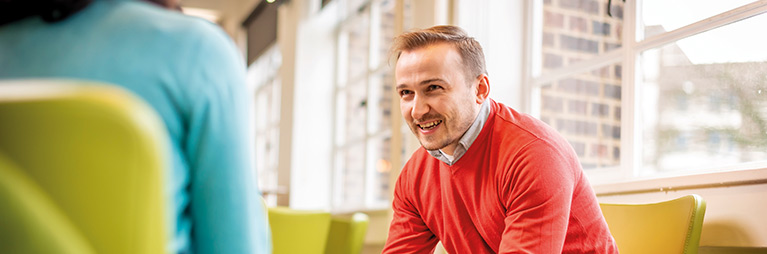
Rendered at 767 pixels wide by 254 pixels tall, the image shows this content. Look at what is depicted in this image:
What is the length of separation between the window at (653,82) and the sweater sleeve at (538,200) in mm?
752

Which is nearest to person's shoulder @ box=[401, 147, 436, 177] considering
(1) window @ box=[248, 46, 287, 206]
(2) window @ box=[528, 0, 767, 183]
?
(2) window @ box=[528, 0, 767, 183]

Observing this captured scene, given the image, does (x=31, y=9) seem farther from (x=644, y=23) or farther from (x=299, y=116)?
(x=299, y=116)

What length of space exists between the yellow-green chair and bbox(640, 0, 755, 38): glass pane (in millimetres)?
704

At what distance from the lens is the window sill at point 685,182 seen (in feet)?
5.85

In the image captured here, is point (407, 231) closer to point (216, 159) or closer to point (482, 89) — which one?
point (482, 89)

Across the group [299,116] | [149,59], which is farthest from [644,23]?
[299,116]

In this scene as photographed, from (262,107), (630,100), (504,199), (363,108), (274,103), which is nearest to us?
(504,199)

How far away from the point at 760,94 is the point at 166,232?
6.39ft

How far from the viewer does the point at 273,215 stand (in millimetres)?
3316

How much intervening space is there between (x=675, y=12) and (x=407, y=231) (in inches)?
48.5

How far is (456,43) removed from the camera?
192 cm

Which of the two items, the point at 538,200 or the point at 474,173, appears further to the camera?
the point at 474,173

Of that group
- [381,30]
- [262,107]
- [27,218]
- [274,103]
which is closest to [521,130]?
[27,218]

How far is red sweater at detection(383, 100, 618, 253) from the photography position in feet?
5.11
